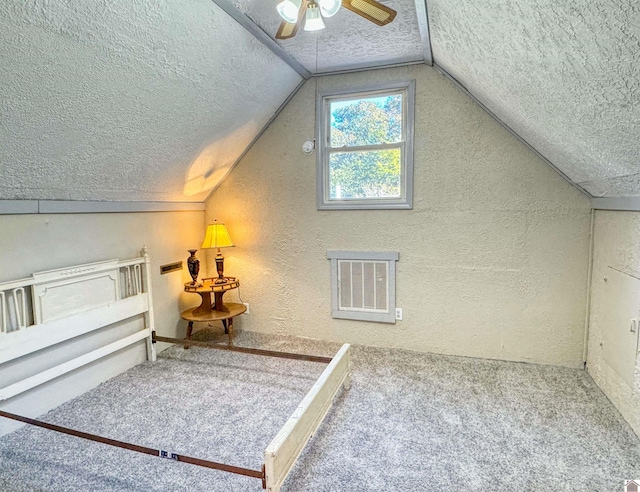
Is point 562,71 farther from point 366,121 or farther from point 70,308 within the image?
point 70,308

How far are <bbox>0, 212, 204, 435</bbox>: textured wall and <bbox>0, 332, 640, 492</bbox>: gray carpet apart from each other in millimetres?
132

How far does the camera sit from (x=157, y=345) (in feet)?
11.1

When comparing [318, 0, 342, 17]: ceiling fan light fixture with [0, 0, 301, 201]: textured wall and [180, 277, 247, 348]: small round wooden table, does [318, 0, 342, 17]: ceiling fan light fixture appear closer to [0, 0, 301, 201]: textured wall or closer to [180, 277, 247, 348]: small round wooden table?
[0, 0, 301, 201]: textured wall

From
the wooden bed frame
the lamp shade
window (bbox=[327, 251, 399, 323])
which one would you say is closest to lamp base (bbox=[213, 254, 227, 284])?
the lamp shade

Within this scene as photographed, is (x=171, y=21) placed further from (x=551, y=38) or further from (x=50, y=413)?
(x=50, y=413)

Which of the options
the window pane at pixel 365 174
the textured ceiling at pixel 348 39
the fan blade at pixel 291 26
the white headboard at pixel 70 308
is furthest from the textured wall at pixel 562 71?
the white headboard at pixel 70 308

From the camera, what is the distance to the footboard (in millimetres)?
1577

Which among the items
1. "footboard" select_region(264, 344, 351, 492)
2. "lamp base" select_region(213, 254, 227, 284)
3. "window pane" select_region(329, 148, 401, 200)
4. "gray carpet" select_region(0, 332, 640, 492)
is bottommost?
"gray carpet" select_region(0, 332, 640, 492)

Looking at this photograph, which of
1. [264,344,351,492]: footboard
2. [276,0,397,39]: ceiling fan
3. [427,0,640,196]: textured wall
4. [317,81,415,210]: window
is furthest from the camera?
[317,81,415,210]: window

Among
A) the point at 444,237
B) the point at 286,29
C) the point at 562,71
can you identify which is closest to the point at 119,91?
the point at 286,29

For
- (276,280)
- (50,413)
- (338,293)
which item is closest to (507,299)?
(338,293)

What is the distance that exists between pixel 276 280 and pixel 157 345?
1261 millimetres

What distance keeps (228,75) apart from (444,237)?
2.18 metres

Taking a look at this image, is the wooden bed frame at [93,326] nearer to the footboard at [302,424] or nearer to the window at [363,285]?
the footboard at [302,424]
